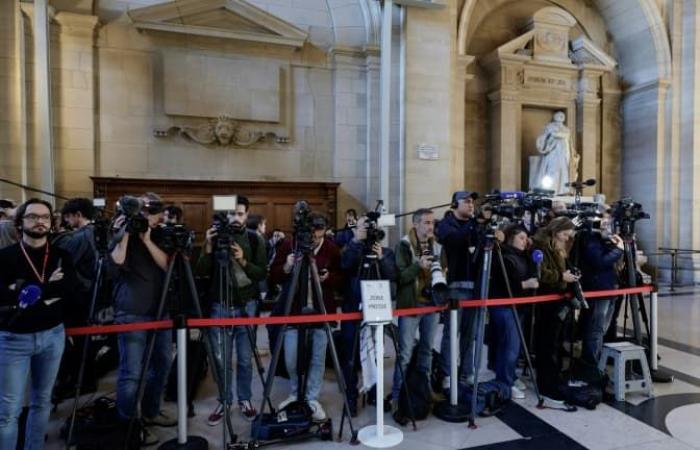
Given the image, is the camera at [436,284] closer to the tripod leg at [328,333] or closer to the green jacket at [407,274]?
the green jacket at [407,274]

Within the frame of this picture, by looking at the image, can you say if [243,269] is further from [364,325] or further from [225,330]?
[364,325]

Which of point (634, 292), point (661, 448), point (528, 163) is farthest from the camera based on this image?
point (528, 163)

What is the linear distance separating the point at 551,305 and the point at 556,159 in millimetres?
7118

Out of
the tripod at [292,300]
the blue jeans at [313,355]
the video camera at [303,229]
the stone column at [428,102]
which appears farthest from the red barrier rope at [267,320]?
the stone column at [428,102]

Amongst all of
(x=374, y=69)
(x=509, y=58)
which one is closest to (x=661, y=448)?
(x=374, y=69)

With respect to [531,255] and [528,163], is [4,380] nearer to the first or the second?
[531,255]

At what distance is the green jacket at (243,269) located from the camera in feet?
10.7

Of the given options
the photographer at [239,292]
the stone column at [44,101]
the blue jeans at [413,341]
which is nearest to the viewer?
the photographer at [239,292]

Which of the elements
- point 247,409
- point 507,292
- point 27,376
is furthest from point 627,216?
point 27,376

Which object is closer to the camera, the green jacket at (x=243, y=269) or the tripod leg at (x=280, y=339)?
the tripod leg at (x=280, y=339)

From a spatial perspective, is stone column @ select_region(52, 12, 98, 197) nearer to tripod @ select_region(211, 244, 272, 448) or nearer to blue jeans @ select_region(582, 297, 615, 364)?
tripod @ select_region(211, 244, 272, 448)

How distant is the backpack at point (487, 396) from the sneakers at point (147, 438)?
233cm

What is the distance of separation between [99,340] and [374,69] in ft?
22.1

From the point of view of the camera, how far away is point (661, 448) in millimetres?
2947
